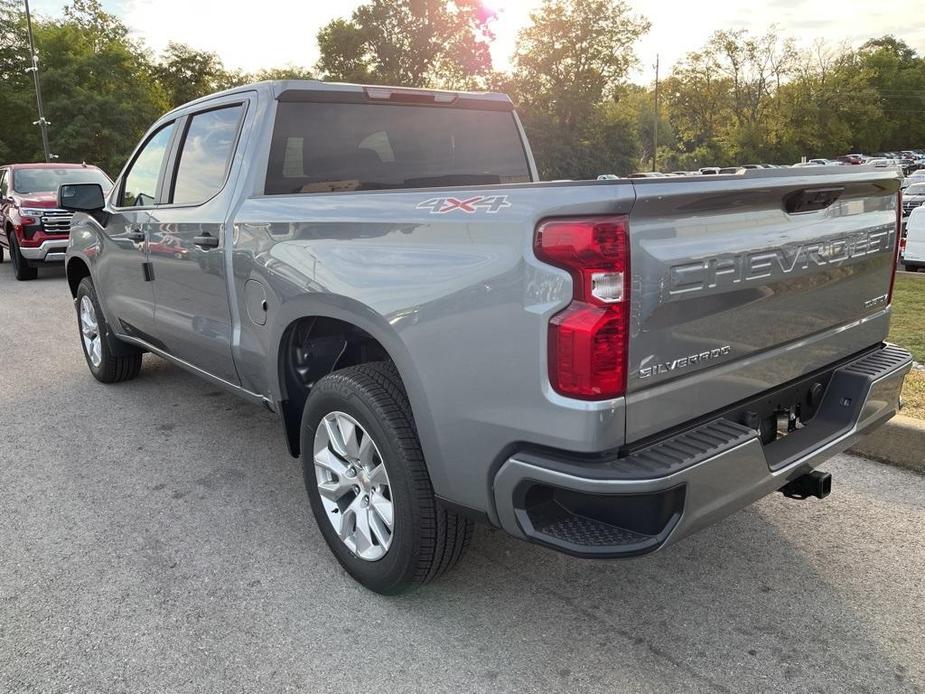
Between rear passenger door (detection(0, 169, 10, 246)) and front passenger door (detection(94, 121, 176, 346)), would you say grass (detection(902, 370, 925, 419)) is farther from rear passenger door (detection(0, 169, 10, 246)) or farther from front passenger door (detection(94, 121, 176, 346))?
rear passenger door (detection(0, 169, 10, 246))

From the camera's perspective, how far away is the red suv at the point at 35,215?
12258mm

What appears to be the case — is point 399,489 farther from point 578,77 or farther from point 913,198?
point 578,77

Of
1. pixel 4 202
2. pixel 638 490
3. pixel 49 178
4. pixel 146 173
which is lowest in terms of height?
pixel 638 490

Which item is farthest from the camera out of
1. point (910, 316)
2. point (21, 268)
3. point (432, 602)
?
point (21, 268)

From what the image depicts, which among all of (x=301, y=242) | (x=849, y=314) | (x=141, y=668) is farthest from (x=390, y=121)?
(x=141, y=668)

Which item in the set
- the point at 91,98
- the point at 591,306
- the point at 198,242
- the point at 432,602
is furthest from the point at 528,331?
the point at 91,98

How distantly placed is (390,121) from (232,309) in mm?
1269

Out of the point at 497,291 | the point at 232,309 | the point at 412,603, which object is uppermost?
the point at 497,291

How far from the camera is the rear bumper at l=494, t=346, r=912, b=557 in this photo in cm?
206

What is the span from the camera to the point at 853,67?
72.0 meters

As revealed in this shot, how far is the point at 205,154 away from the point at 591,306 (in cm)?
275

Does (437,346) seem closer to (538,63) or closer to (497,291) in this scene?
(497,291)

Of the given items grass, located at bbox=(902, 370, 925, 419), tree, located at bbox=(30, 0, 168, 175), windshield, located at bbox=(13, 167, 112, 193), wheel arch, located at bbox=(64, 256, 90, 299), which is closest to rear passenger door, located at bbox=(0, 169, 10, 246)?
windshield, located at bbox=(13, 167, 112, 193)

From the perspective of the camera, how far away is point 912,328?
6.88 metres
